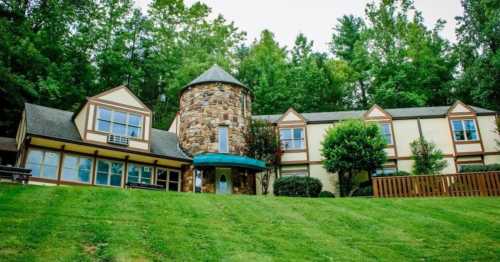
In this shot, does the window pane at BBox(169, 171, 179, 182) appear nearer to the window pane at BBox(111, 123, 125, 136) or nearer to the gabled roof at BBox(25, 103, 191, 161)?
the gabled roof at BBox(25, 103, 191, 161)

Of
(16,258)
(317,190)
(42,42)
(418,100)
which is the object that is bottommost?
(16,258)

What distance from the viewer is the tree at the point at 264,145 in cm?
2739

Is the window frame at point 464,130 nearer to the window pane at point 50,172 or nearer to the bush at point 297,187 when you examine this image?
the bush at point 297,187

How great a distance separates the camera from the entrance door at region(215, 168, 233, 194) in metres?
25.8

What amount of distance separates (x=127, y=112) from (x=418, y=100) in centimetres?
2846

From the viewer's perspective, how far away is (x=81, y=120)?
2347cm

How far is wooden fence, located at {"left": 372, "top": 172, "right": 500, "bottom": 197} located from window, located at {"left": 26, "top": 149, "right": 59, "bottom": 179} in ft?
55.7

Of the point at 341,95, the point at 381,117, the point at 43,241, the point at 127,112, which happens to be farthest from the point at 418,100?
the point at 43,241

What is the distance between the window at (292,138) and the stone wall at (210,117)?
3.44 meters

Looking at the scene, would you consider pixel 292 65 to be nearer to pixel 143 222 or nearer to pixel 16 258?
pixel 143 222

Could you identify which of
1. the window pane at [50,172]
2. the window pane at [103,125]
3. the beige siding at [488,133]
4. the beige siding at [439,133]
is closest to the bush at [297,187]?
the beige siding at [439,133]

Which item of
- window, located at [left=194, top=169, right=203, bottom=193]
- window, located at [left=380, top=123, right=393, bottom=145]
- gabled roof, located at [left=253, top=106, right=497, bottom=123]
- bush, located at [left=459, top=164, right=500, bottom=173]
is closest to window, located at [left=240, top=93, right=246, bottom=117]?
gabled roof, located at [left=253, top=106, right=497, bottom=123]

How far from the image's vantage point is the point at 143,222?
1198 centimetres

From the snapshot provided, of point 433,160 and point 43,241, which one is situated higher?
point 433,160
